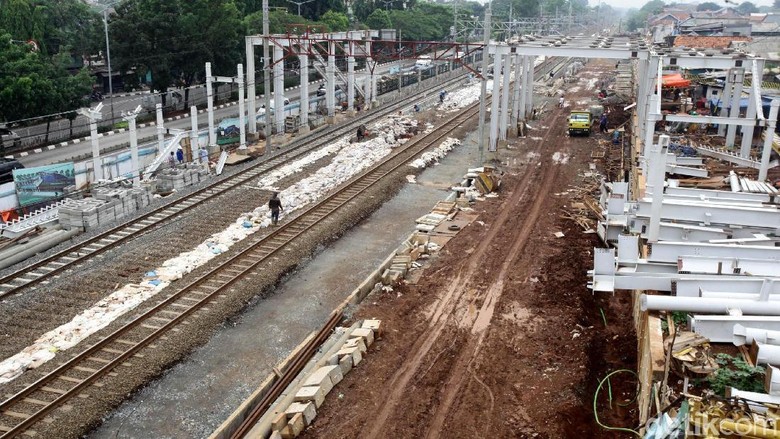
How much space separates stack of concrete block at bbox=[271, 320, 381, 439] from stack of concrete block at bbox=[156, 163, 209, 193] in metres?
13.8

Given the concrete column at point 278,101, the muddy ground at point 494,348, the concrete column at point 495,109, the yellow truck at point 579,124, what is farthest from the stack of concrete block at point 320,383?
the yellow truck at point 579,124

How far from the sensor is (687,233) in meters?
14.7

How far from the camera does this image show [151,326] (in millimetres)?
13883

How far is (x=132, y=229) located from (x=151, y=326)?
6.87m

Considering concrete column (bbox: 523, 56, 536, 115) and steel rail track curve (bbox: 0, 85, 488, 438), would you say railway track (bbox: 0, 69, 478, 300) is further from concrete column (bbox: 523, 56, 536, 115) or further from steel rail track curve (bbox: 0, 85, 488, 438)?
concrete column (bbox: 523, 56, 536, 115)

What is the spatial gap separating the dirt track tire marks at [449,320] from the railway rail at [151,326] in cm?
217

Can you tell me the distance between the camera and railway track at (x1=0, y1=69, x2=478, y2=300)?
1633cm

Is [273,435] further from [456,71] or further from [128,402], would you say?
[456,71]

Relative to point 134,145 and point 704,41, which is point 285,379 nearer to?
point 134,145

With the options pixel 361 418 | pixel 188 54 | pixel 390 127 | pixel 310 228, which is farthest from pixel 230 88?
pixel 361 418

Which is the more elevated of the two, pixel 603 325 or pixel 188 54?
pixel 188 54

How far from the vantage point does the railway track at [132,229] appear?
53.6ft

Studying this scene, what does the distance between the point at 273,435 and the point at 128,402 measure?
311 centimetres

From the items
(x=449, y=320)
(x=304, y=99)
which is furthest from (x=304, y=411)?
(x=304, y=99)
